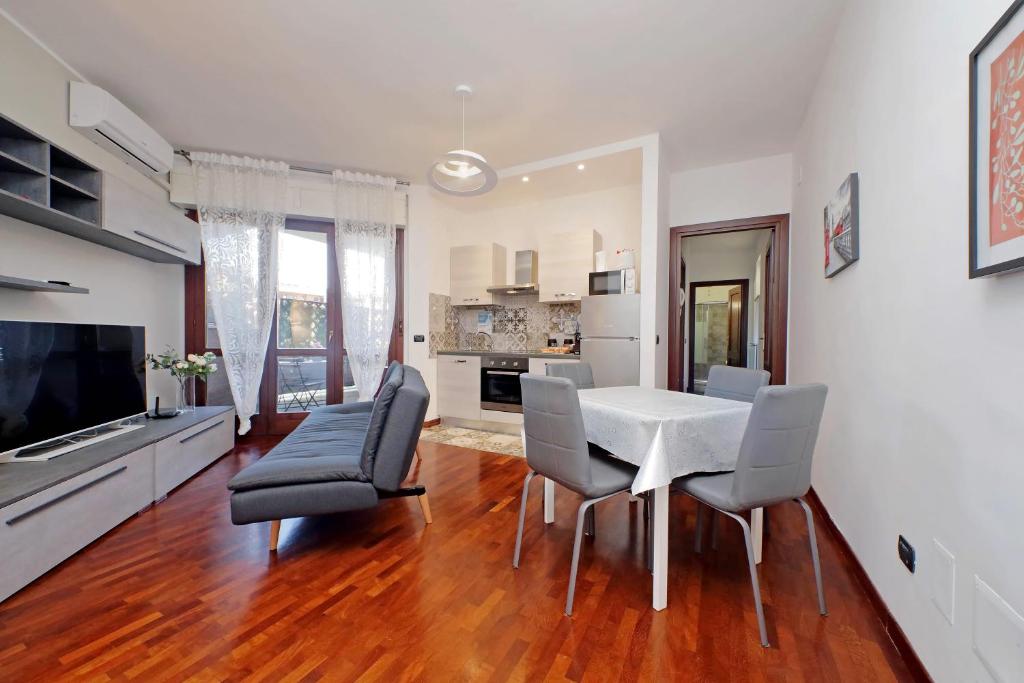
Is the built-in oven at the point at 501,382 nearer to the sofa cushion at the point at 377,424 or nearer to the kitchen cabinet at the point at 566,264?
the kitchen cabinet at the point at 566,264

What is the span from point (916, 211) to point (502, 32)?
2235 mm

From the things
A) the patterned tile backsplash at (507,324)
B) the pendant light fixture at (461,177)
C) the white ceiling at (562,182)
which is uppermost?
the white ceiling at (562,182)

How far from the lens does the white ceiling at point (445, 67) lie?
220 cm

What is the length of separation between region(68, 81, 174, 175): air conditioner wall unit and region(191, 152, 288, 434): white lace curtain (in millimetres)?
456

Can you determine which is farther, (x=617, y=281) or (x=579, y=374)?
(x=617, y=281)

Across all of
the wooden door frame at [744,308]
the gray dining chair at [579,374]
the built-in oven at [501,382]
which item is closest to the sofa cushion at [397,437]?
the gray dining chair at [579,374]

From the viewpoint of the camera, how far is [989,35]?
3.11 feet

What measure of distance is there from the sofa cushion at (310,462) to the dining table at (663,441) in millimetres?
1255

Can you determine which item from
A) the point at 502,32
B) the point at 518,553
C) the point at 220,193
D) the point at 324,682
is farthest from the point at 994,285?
the point at 220,193

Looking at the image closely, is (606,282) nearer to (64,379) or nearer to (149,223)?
(149,223)

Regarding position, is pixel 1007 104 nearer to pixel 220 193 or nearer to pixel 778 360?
pixel 778 360

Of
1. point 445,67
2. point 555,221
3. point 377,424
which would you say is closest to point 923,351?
point 377,424

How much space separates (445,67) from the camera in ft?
8.67

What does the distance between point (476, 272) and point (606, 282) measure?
5.49 feet
